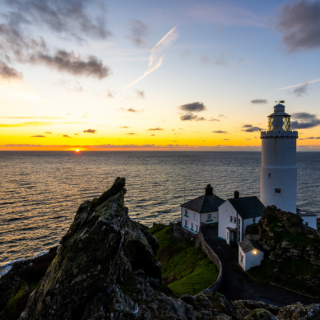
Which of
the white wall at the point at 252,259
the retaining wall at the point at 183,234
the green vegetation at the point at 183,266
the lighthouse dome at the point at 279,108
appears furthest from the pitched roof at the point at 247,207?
the lighthouse dome at the point at 279,108

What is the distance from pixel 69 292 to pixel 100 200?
495 cm

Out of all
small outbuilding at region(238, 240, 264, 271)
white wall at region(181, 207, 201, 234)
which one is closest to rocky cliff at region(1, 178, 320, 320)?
small outbuilding at region(238, 240, 264, 271)

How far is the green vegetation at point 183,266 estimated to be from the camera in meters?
25.8

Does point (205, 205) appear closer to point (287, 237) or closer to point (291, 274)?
point (287, 237)

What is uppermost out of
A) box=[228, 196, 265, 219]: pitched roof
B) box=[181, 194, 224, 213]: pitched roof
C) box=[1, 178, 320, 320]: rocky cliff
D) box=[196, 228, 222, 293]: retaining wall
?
box=[1, 178, 320, 320]: rocky cliff

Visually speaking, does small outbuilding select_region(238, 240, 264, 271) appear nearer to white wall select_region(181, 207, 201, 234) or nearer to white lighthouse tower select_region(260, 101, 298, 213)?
white lighthouse tower select_region(260, 101, 298, 213)

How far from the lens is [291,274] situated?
2422 centimetres

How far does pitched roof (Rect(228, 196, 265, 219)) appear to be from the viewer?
34156mm

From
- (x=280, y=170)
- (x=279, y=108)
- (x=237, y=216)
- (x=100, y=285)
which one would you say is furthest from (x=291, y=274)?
(x=279, y=108)

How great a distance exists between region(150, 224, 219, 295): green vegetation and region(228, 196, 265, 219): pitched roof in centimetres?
875

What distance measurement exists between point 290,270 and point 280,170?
50.8ft

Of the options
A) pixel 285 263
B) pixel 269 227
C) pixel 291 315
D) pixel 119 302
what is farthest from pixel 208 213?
pixel 119 302

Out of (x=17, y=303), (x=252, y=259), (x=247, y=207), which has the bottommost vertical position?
(x=17, y=303)

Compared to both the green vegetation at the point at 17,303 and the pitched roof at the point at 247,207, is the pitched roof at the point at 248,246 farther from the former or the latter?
the green vegetation at the point at 17,303
